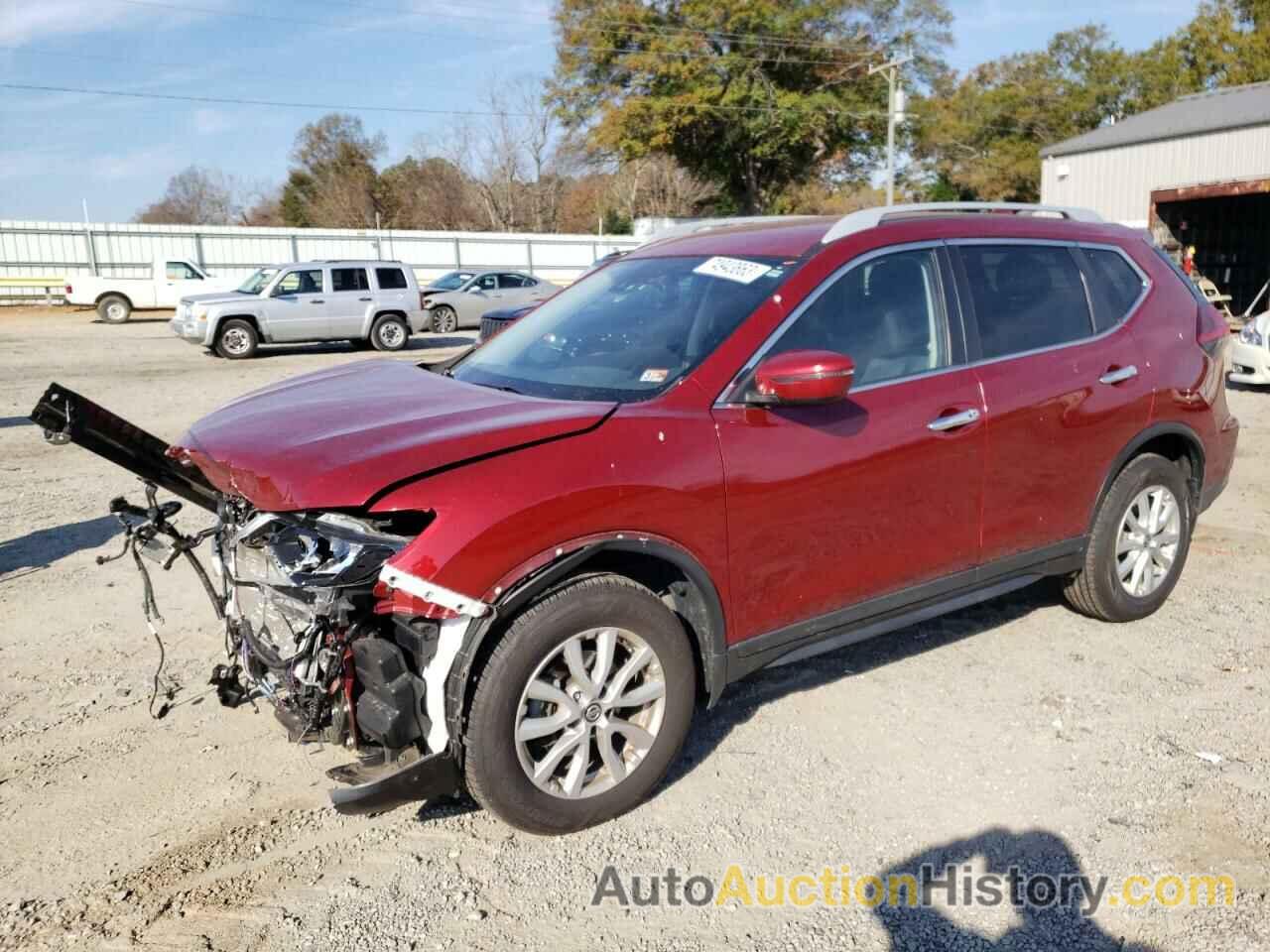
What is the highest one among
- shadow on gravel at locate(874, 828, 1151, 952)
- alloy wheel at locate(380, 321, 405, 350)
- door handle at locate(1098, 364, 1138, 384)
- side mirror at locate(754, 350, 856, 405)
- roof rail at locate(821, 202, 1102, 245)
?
roof rail at locate(821, 202, 1102, 245)

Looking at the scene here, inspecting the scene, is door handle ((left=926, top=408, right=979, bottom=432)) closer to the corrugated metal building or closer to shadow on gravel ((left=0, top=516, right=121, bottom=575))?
shadow on gravel ((left=0, top=516, right=121, bottom=575))

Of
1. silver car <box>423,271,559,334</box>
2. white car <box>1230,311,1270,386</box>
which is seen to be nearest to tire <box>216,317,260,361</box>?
silver car <box>423,271,559,334</box>

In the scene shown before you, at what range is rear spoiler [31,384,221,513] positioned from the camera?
318cm

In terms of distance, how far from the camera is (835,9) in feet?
139

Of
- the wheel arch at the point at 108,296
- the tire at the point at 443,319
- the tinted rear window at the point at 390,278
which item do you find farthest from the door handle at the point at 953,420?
the wheel arch at the point at 108,296

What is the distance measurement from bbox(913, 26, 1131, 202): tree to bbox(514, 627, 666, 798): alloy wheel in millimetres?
52395

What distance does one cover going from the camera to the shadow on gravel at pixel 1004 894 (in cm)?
280

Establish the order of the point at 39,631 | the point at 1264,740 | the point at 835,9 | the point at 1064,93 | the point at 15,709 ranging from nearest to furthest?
the point at 1264,740, the point at 15,709, the point at 39,631, the point at 835,9, the point at 1064,93

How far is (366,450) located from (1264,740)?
3.40m

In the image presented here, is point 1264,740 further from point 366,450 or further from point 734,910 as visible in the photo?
point 366,450

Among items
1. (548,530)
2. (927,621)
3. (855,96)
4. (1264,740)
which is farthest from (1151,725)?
(855,96)

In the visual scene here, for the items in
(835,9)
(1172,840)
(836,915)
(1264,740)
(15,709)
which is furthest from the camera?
(835,9)

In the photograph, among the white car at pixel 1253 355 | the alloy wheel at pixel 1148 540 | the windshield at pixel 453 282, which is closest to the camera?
the alloy wheel at pixel 1148 540

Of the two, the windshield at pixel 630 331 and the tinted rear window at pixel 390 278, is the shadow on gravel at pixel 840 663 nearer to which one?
the windshield at pixel 630 331
